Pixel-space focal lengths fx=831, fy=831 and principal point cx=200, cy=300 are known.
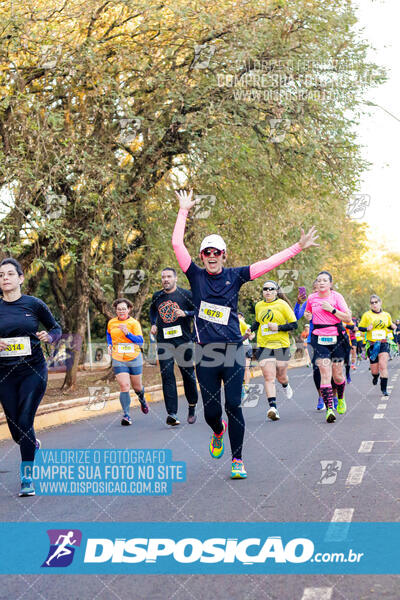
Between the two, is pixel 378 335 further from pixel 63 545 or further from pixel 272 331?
pixel 63 545

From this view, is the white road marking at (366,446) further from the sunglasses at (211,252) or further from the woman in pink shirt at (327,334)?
the sunglasses at (211,252)

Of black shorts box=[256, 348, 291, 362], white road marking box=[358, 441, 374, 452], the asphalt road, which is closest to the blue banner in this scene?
the asphalt road

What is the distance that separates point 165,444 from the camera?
31.6ft

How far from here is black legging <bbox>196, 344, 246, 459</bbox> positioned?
700 cm

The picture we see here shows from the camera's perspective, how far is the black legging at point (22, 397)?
278 inches

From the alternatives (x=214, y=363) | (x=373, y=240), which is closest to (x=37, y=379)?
(x=214, y=363)

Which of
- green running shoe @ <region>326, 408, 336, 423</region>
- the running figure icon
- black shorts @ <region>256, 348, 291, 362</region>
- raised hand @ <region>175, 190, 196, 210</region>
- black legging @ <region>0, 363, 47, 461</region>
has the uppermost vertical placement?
raised hand @ <region>175, 190, 196, 210</region>

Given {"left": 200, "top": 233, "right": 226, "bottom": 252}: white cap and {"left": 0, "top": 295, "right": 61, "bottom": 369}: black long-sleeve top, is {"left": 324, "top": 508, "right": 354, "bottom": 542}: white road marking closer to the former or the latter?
{"left": 200, "top": 233, "right": 226, "bottom": 252}: white cap

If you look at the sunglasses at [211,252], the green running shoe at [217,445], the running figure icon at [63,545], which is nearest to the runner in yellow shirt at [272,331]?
the green running shoe at [217,445]

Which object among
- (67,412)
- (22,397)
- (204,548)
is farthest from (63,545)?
(67,412)

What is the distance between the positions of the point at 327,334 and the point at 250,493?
5.34 meters

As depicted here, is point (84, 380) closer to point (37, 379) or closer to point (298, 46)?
point (298, 46)

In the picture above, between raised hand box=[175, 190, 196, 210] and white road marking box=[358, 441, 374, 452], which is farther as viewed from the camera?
white road marking box=[358, 441, 374, 452]

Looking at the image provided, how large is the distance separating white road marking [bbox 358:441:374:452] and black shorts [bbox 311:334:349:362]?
2.60 m
